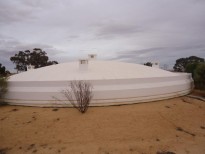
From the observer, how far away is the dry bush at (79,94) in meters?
13.4

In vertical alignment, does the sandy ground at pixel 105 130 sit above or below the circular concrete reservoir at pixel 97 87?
below

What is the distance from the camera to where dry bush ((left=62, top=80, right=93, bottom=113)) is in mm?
13359

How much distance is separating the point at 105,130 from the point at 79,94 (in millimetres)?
3700

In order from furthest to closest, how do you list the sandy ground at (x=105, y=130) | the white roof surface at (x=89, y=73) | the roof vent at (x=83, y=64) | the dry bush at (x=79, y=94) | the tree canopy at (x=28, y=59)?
the tree canopy at (x=28, y=59)
the roof vent at (x=83, y=64)
the white roof surface at (x=89, y=73)
the dry bush at (x=79, y=94)
the sandy ground at (x=105, y=130)

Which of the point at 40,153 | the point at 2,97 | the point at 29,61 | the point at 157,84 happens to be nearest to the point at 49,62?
the point at 29,61

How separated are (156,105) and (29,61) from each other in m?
44.0

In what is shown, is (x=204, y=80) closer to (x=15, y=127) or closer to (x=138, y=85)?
(x=138, y=85)

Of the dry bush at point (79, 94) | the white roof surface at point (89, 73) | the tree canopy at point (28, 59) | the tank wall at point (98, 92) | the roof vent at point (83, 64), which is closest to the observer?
the dry bush at point (79, 94)

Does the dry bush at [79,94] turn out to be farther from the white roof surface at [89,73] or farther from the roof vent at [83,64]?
the roof vent at [83,64]

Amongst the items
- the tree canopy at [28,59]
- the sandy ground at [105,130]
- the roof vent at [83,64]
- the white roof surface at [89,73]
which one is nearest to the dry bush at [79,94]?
the sandy ground at [105,130]

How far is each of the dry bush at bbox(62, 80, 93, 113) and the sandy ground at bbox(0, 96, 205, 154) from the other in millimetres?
577

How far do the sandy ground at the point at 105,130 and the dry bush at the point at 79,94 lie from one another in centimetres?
58

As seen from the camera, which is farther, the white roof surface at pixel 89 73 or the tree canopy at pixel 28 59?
the tree canopy at pixel 28 59

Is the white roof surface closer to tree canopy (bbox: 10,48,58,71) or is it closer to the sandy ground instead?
the sandy ground
